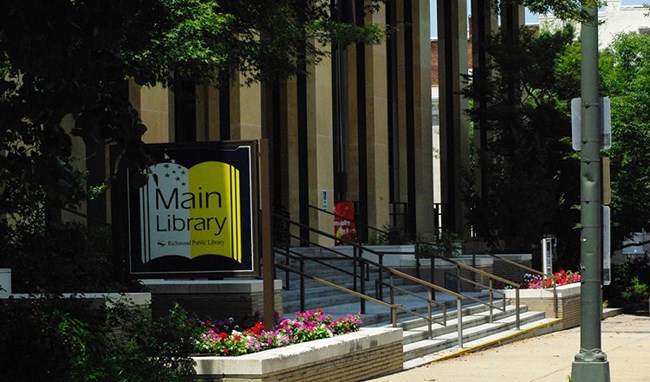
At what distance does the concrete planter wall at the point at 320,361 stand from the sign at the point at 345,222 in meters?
16.6

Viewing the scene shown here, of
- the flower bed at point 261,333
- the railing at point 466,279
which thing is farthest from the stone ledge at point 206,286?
the railing at point 466,279

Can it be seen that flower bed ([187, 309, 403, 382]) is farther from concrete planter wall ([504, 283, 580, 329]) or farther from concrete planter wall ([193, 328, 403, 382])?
concrete planter wall ([504, 283, 580, 329])

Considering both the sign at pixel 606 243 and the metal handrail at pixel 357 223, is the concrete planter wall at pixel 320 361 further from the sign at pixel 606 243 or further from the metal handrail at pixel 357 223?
the metal handrail at pixel 357 223

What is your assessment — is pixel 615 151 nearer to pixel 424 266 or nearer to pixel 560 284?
pixel 560 284

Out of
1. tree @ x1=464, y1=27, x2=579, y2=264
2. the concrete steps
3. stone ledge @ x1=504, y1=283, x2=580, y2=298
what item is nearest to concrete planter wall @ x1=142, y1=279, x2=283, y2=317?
the concrete steps

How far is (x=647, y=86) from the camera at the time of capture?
33.8 m

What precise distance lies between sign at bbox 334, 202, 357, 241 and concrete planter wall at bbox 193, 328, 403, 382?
54.6 ft

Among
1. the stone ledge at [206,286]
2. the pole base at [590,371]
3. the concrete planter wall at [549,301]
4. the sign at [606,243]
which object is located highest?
the sign at [606,243]

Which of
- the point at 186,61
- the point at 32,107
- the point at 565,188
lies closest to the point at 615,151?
the point at 565,188

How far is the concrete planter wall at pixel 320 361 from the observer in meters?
13.4

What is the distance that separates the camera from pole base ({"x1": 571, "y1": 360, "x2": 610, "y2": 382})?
14219 mm

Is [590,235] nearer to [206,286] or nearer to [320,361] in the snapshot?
[320,361]

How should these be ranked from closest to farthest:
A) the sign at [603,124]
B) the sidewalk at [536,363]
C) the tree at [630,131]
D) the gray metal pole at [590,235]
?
the gray metal pole at [590,235] < the sign at [603,124] < the sidewalk at [536,363] < the tree at [630,131]

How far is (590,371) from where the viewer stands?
14.2 meters
